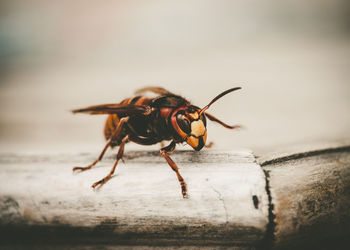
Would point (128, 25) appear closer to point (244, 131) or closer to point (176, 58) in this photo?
point (176, 58)

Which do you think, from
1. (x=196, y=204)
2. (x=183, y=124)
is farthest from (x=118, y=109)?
(x=196, y=204)

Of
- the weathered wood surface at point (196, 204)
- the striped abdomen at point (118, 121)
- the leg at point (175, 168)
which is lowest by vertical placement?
the weathered wood surface at point (196, 204)

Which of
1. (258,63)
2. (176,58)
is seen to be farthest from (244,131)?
(176,58)

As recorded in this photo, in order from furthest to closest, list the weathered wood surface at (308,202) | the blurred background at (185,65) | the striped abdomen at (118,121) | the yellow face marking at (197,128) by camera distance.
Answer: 1. the blurred background at (185,65)
2. the striped abdomen at (118,121)
3. the yellow face marking at (197,128)
4. the weathered wood surface at (308,202)

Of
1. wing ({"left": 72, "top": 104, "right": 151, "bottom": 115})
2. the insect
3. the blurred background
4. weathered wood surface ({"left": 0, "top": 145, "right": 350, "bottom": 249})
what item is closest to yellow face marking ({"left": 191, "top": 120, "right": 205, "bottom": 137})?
the insect

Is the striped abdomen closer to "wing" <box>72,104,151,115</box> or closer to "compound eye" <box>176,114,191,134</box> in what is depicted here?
"wing" <box>72,104,151,115</box>

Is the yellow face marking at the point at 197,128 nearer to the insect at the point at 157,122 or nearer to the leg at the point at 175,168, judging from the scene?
the insect at the point at 157,122

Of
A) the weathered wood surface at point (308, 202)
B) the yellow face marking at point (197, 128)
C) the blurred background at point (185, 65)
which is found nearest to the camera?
the weathered wood surface at point (308, 202)

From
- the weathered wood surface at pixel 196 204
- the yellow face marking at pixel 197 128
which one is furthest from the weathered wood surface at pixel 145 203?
the yellow face marking at pixel 197 128
